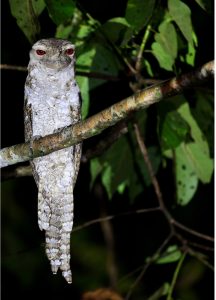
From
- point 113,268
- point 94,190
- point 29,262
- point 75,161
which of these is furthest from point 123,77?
point 29,262

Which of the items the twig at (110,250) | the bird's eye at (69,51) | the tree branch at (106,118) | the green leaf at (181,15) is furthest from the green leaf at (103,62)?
the twig at (110,250)

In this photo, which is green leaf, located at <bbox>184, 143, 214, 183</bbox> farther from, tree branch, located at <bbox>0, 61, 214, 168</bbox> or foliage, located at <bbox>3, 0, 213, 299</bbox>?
tree branch, located at <bbox>0, 61, 214, 168</bbox>

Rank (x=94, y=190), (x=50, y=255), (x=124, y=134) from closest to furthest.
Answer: (x=50, y=255)
(x=124, y=134)
(x=94, y=190)

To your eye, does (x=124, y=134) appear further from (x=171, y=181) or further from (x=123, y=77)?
(x=171, y=181)

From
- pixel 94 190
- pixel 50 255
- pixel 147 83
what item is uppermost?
pixel 147 83

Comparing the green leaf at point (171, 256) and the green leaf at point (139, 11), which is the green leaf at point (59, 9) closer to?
the green leaf at point (139, 11)
